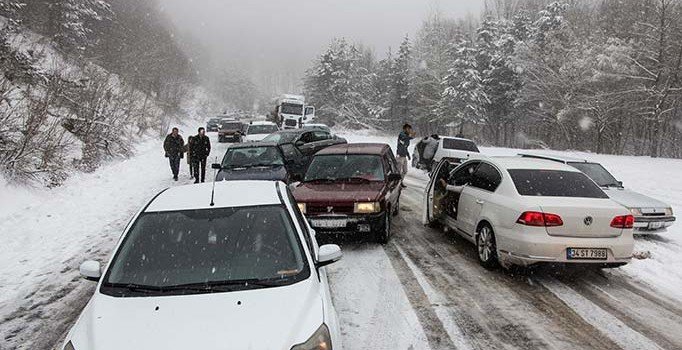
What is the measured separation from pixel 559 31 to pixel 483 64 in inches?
458

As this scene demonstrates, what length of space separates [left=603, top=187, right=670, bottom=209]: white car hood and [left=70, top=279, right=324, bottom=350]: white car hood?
8328 mm

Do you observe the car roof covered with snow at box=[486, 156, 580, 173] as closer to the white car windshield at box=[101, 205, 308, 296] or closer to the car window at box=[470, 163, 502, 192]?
the car window at box=[470, 163, 502, 192]

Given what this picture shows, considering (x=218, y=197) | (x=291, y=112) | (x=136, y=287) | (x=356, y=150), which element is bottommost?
(x=136, y=287)

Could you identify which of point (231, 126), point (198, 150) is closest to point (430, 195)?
point (198, 150)

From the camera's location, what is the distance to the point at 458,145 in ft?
63.2

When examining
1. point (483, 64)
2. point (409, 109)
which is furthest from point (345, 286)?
point (409, 109)

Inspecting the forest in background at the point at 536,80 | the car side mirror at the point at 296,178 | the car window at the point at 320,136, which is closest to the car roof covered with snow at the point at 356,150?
the car side mirror at the point at 296,178

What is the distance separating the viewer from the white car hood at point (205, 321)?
9.15 feet

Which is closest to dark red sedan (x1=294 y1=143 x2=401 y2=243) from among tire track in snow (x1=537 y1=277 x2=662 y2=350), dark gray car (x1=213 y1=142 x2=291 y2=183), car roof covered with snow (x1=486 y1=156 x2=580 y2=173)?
dark gray car (x1=213 y1=142 x2=291 y2=183)

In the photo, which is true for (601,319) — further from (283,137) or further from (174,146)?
(283,137)

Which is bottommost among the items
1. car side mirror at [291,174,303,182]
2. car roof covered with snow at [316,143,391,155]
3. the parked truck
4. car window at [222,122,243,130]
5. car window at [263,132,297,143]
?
car side mirror at [291,174,303,182]

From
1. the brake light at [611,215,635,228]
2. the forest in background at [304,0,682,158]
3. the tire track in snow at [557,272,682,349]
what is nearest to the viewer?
the tire track in snow at [557,272,682,349]

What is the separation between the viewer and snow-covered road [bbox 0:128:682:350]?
4.75 meters

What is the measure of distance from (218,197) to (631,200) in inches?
344
